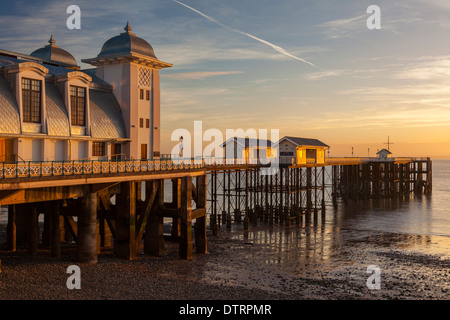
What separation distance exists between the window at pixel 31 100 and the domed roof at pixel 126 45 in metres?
7.36

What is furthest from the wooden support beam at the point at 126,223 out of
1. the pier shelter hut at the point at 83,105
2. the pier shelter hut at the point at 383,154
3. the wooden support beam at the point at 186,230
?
the pier shelter hut at the point at 383,154

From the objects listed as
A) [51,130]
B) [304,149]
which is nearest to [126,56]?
[51,130]

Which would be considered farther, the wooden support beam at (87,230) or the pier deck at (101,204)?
the wooden support beam at (87,230)

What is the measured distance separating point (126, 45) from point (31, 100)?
859cm

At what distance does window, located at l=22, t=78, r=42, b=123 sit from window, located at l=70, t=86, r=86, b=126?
2187 mm

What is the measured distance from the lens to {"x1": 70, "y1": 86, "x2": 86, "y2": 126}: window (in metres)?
24.9

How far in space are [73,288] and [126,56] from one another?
1582 centimetres

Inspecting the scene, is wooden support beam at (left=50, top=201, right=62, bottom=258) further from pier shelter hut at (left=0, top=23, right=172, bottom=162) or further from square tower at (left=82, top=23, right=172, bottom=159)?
square tower at (left=82, top=23, right=172, bottom=159)

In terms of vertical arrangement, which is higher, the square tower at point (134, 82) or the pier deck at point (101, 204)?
the square tower at point (134, 82)

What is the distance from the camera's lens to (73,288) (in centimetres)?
1822

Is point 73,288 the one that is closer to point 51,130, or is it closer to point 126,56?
point 51,130

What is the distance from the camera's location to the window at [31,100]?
22.2 m

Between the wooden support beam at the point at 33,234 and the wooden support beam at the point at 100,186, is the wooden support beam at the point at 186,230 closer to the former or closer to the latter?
the wooden support beam at the point at 100,186

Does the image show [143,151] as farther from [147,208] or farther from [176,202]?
[147,208]
